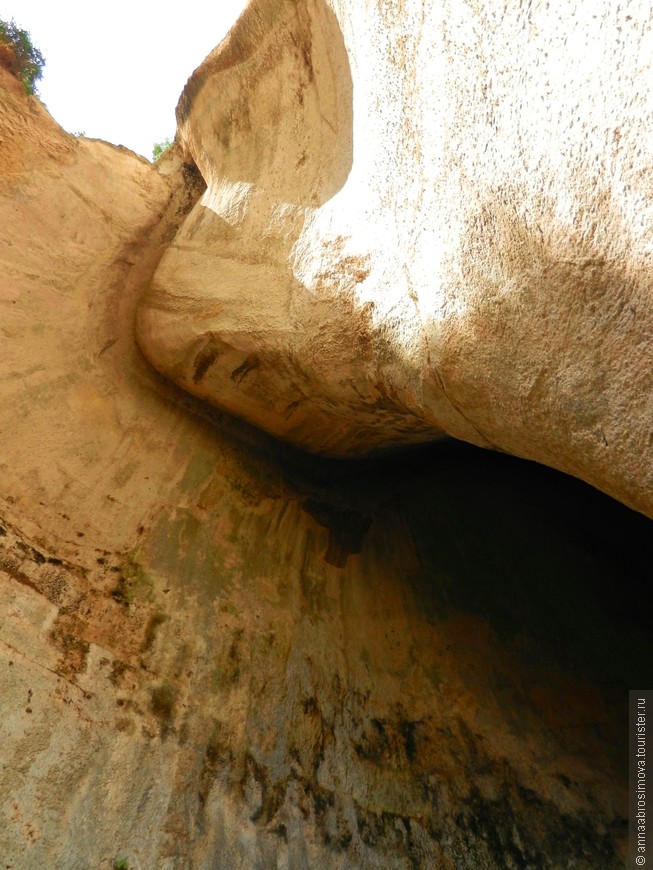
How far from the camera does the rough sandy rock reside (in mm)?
1021

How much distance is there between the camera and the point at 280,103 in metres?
2.38

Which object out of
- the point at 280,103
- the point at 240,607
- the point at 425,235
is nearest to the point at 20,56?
the point at 280,103

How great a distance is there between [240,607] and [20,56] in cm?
215

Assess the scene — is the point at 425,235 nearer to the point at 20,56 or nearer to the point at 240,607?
the point at 240,607

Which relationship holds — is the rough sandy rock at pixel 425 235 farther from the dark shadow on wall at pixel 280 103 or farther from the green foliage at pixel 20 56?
the green foliage at pixel 20 56

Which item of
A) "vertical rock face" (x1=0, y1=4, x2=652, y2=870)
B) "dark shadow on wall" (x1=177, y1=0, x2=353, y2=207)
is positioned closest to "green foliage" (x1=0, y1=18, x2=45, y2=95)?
"vertical rock face" (x1=0, y1=4, x2=652, y2=870)

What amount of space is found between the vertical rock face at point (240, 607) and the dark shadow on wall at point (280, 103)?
2 centimetres

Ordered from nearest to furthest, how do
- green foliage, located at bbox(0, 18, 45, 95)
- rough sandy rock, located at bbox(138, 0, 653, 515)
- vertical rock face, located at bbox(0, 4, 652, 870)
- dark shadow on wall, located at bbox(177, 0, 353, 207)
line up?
rough sandy rock, located at bbox(138, 0, 653, 515)
vertical rock face, located at bbox(0, 4, 652, 870)
dark shadow on wall, located at bbox(177, 0, 353, 207)
green foliage, located at bbox(0, 18, 45, 95)

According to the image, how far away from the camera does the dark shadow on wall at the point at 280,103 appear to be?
211 cm

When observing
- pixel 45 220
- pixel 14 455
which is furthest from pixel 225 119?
pixel 14 455

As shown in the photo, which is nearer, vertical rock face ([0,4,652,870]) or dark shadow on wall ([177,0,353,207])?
vertical rock face ([0,4,652,870])

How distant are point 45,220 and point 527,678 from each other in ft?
8.00

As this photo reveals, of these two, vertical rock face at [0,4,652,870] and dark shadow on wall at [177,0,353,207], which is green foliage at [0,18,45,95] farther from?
dark shadow on wall at [177,0,353,207]

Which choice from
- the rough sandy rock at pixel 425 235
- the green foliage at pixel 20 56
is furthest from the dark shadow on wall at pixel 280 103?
the green foliage at pixel 20 56
